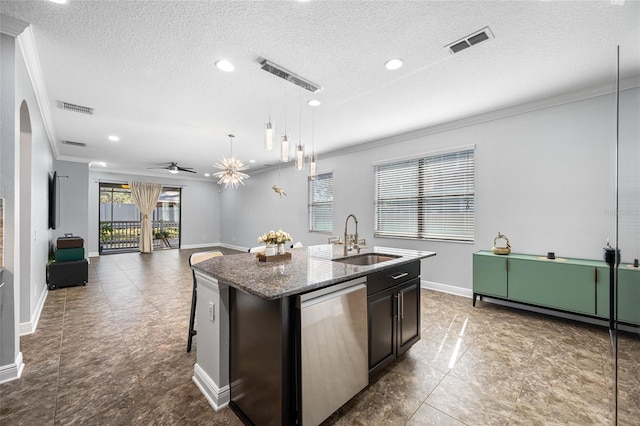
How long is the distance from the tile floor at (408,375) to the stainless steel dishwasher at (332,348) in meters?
0.21

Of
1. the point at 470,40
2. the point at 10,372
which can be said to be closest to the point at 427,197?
the point at 470,40

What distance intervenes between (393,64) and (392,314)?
2342mm

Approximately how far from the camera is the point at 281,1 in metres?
1.87

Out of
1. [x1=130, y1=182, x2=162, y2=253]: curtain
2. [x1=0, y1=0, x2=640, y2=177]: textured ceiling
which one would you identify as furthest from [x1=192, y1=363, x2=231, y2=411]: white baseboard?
[x1=130, y1=182, x2=162, y2=253]: curtain

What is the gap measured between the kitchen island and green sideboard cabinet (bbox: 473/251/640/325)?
6.29 ft

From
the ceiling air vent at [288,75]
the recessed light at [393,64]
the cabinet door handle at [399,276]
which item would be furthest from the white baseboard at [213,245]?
the recessed light at [393,64]

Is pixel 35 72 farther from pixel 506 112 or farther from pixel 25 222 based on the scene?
pixel 506 112

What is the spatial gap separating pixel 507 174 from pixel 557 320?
195 centimetres

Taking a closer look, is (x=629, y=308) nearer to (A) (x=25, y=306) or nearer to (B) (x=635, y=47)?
(B) (x=635, y=47)

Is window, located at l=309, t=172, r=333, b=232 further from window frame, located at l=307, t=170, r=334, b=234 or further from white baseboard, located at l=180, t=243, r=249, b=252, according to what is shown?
white baseboard, located at l=180, t=243, r=249, b=252

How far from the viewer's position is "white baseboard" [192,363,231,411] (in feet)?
5.99

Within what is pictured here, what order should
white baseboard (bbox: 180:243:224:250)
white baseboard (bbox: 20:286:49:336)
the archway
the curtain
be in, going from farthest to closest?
1. white baseboard (bbox: 180:243:224:250)
2. the curtain
3. white baseboard (bbox: 20:286:49:336)
4. the archway

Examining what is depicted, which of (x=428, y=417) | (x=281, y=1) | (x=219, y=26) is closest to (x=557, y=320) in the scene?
(x=428, y=417)

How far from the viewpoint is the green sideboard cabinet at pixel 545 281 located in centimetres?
284
